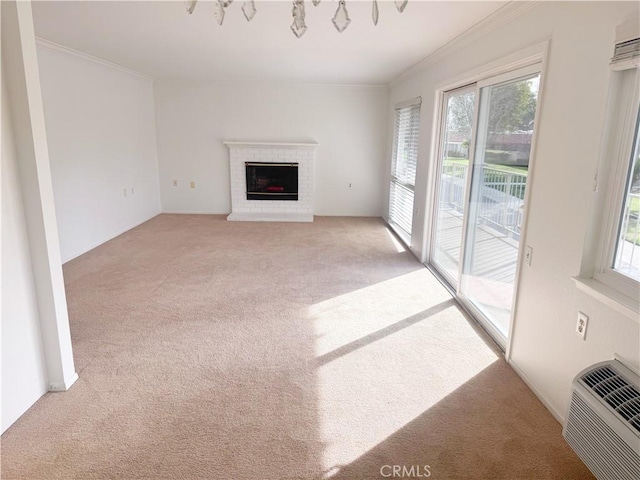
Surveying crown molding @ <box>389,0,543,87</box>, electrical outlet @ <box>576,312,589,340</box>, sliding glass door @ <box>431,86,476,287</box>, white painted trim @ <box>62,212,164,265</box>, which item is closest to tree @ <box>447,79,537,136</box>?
sliding glass door @ <box>431,86,476,287</box>

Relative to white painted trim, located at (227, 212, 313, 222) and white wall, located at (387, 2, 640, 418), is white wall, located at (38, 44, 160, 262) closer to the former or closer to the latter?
white painted trim, located at (227, 212, 313, 222)

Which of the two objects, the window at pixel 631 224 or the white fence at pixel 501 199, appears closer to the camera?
the window at pixel 631 224

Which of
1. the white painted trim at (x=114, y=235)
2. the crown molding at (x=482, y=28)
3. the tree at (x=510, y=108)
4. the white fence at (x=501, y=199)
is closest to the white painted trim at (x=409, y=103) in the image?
the crown molding at (x=482, y=28)

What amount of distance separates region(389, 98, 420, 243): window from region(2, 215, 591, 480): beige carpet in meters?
1.75

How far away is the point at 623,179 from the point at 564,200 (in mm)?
333

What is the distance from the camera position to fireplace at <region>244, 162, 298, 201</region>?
7152mm

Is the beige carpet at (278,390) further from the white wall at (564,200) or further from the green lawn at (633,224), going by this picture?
the green lawn at (633,224)

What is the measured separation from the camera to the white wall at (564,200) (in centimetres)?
182

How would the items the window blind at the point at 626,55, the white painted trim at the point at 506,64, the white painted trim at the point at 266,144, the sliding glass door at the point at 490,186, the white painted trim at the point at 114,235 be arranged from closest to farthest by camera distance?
the window blind at the point at 626,55 < the white painted trim at the point at 506,64 < the sliding glass door at the point at 490,186 < the white painted trim at the point at 114,235 < the white painted trim at the point at 266,144

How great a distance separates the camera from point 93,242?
5.20 metres

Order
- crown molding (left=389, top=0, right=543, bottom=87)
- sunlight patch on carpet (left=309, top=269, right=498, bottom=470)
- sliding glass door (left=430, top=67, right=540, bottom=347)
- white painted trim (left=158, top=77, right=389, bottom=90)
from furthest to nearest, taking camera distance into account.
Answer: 1. white painted trim (left=158, top=77, right=389, bottom=90)
2. sliding glass door (left=430, top=67, right=540, bottom=347)
3. crown molding (left=389, top=0, right=543, bottom=87)
4. sunlight patch on carpet (left=309, top=269, right=498, bottom=470)

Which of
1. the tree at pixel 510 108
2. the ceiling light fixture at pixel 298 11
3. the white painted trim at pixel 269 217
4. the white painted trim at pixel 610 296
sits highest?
the ceiling light fixture at pixel 298 11

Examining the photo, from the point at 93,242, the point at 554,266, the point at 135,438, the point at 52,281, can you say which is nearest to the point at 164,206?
the point at 93,242

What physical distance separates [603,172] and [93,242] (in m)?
5.36
